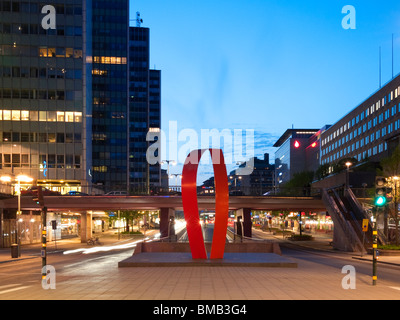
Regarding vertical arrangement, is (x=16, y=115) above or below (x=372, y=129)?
above

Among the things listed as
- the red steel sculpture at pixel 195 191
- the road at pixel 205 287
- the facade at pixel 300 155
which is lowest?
the road at pixel 205 287

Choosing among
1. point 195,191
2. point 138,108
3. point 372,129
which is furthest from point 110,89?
point 195,191

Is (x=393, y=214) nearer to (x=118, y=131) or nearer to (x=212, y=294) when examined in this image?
(x=212, y=294)

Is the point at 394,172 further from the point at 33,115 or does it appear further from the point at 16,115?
the point at 16,115

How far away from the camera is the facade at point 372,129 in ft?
302

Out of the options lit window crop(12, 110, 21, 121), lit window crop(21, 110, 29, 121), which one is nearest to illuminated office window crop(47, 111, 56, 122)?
lit window crop(21, 110, 29, 121)

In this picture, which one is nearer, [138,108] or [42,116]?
[42,116]

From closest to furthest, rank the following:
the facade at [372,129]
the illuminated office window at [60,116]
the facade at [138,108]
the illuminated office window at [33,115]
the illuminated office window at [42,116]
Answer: the illuminated office window at [33,115], the illuminated office window at [42,116], the illuminated office window at [60,116], the facade at [372,129], the facade at [138,108]

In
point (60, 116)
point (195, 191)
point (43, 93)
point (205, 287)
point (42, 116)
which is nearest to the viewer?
point (205, 287)

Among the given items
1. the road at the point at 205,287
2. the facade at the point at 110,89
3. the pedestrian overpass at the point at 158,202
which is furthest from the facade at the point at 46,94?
the road at the point at 205,287

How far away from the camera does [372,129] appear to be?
10500cm

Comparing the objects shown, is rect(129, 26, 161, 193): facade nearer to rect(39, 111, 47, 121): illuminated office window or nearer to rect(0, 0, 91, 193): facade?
rect(0, 0, 91, 193): facade

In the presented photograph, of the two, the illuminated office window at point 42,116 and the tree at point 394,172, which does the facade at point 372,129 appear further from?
the illuminated office window at point 42,116

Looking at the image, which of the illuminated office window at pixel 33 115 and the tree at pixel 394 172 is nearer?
the tree at pixel 394 172
